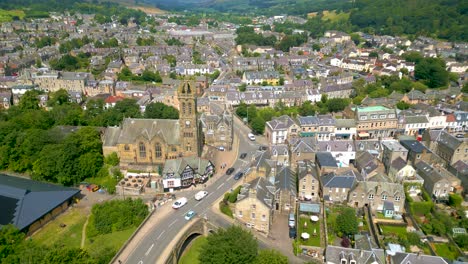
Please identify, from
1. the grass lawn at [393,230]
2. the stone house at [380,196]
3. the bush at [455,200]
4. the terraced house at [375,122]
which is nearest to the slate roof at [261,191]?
the stone house at [380,196]

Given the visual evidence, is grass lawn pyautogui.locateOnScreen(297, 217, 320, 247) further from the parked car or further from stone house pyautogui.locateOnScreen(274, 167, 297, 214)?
stone house pyautogui.locateOnScreen(274, 167, 297, 214)

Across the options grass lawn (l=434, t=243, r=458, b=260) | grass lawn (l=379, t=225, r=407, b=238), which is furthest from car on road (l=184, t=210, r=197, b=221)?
grass lawn (l=434, t=243, r=458, b=260)

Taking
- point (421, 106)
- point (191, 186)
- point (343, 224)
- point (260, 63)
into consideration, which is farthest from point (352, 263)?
point (260, 63)

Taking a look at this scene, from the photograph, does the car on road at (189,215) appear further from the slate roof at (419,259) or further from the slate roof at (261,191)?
the slate roof at (419,259)

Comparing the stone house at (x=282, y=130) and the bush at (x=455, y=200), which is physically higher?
the stone house at (x=282, y=130)

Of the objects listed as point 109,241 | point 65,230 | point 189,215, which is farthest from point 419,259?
point 65,230

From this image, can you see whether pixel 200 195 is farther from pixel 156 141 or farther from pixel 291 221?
pixel 291 221
